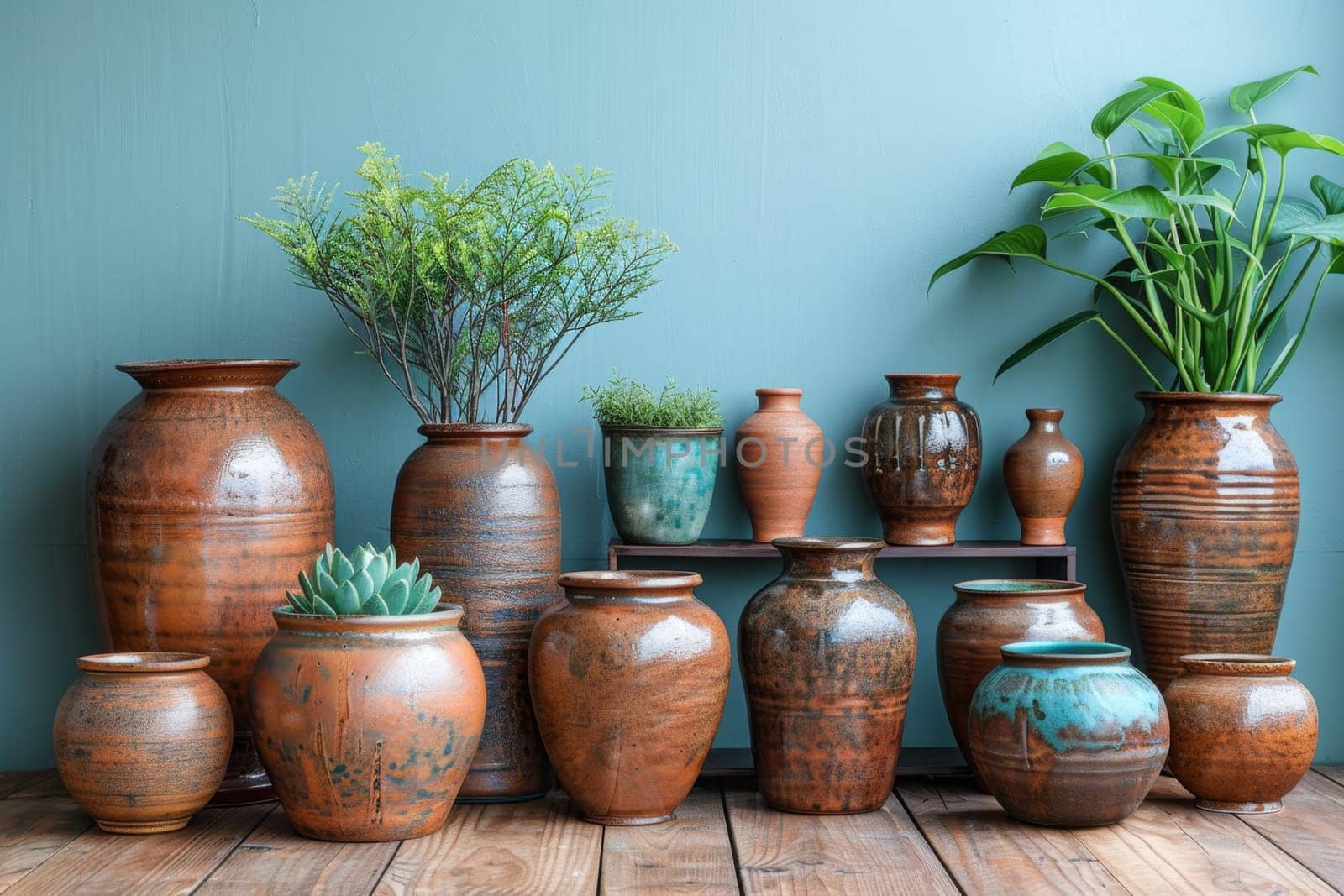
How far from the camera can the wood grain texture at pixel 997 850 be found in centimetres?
182

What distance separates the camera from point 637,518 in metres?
2.44

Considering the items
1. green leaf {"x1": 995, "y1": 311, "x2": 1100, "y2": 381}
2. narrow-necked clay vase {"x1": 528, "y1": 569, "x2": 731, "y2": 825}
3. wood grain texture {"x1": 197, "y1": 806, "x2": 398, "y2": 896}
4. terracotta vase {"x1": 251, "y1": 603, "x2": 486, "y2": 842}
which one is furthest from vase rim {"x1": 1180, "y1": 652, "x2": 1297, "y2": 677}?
wood grain texture {"x1": 197, "y1": 806, "x2": 398, "y2": 896}

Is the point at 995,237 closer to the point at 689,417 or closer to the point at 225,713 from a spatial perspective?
the point at 689,417

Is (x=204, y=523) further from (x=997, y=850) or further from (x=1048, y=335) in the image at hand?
(x=1048, y=335)

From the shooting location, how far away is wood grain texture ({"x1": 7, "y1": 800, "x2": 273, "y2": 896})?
1803 millimetres

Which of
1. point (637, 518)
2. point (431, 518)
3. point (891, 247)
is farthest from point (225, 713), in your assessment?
point (891, 247)

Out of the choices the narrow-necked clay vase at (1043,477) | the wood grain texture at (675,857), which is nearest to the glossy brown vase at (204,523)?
the wood grain texture at (675,857)

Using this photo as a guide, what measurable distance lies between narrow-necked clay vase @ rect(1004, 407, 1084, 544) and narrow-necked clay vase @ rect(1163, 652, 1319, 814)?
1.44 ft

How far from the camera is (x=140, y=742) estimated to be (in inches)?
78.2

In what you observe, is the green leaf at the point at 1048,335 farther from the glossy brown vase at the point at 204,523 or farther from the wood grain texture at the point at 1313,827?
the glossy brown vase at the point at 204,523

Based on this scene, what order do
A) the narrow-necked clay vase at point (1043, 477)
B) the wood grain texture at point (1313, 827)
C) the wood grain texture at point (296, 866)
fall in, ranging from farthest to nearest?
1. the narrow-necked clay vase at point (1043, 477)
2. the wood grain texture at point (1313, 827)
3. the wood grain texture at point (296, 866)

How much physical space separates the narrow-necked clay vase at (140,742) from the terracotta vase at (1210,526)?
5.75 feet

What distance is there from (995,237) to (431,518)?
123 centimetres

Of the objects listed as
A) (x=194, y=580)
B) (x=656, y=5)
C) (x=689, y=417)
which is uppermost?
(x=656, y=5)
